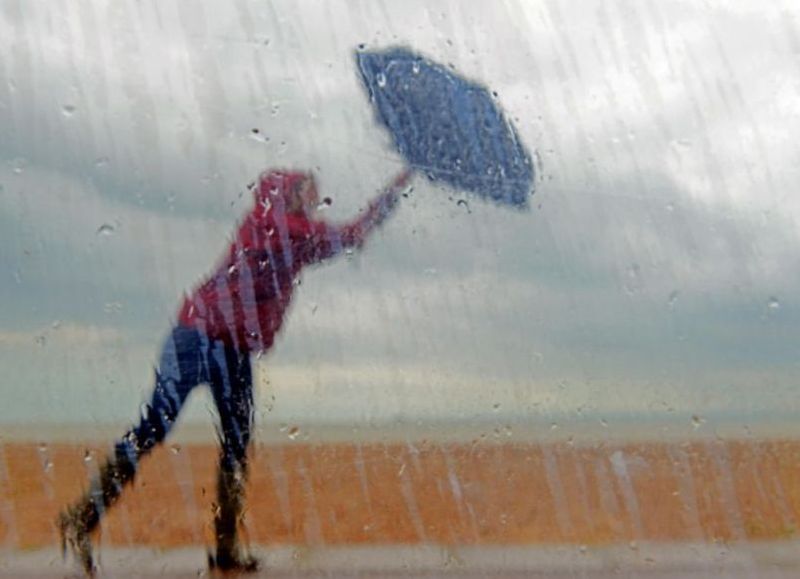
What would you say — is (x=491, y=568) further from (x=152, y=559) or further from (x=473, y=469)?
(x=152, y=559)

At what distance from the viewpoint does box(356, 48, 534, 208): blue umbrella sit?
5.41 meters

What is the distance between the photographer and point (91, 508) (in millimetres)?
5480

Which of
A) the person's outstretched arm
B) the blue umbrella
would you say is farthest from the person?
the blue umbrella

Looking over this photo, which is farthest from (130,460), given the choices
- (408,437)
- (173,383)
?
(408,437)

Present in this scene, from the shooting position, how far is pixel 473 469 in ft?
18.6

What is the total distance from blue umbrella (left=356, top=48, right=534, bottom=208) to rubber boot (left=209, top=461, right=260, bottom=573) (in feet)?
4.64

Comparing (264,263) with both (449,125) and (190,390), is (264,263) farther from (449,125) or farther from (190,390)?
(449,125)

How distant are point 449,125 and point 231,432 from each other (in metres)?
1.48

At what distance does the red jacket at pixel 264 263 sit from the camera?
5375mm

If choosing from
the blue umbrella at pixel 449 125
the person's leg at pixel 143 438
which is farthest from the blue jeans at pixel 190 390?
the blue umbrella at pixel 449 125

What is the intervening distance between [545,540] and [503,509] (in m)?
0.24

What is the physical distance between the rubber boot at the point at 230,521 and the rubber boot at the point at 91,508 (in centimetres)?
37

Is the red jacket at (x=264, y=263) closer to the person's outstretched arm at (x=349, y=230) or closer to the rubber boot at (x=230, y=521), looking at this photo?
the person's outstretched arm at (x=349, y=230)

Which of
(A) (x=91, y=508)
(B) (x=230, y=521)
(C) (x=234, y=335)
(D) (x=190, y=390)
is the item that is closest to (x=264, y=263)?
(C) (x=234, y=335)
